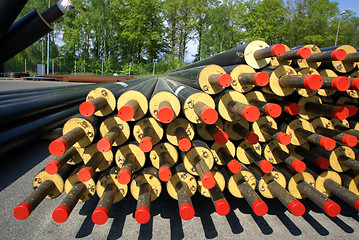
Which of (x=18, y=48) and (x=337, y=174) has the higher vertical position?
(x=18, y=48)

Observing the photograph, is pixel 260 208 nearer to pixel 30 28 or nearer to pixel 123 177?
pixel 123 177

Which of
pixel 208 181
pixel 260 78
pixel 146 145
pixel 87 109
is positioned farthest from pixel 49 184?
pixel 260 78

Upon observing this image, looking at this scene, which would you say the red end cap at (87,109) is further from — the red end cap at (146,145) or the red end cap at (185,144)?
the red end cap at (185,144)

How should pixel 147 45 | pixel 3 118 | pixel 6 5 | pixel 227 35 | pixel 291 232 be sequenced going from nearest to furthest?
1. pixel 6 5
2. pixel 291 232
3. pixel 3 118
4. pixel 227 35
5. pixel 147 45

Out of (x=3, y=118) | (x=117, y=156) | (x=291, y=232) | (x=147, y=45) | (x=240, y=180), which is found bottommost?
(x=291, y=232)

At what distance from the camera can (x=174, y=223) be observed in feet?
7.57

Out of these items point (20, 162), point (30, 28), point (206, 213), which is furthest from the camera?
point (20, 162)

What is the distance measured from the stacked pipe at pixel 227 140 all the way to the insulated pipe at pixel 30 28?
679mm

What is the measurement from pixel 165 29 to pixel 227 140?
3565 cm

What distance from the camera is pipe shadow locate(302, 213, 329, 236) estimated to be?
7.43 ft

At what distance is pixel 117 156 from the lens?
2277mm

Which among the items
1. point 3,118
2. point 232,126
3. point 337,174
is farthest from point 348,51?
point 3,118

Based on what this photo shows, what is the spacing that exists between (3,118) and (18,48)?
45.7 inches

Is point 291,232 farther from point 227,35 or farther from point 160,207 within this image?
point 227,35
